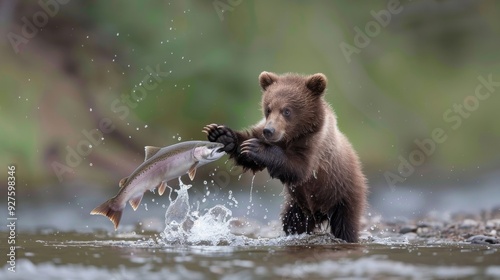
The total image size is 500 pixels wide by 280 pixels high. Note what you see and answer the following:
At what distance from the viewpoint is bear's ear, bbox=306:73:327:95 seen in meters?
9.30

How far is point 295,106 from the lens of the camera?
9.16 meters

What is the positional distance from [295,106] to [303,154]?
479mm

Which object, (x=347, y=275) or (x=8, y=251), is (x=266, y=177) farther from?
(x=347, y=275)

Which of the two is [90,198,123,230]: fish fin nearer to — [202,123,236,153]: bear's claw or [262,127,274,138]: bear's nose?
[202,123,236,153]: bear's claw

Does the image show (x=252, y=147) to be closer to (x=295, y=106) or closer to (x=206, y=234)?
(x=295, y=106)

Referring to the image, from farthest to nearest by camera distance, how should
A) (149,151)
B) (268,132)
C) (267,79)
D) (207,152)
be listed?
(267,79) < (268,132) < (149,151) < (207,152)

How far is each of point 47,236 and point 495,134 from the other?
7.97m

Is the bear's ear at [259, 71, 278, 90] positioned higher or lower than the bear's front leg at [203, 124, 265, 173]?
higher

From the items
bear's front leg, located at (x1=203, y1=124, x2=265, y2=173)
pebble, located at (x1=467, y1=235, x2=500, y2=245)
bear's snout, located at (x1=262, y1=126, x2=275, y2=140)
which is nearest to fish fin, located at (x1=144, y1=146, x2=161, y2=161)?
bear's front leg, located at (x1=203, y1=124, x2=265, y2=173)

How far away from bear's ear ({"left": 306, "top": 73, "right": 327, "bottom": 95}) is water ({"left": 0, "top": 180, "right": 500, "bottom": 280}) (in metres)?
1.47

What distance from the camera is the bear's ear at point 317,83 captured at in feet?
30.5

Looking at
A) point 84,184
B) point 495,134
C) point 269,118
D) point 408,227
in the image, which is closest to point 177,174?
point 269,118

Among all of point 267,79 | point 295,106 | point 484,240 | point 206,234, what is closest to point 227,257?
point 206,234

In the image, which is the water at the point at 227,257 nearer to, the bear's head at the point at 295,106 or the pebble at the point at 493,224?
the bear's head at the point at 295,106
